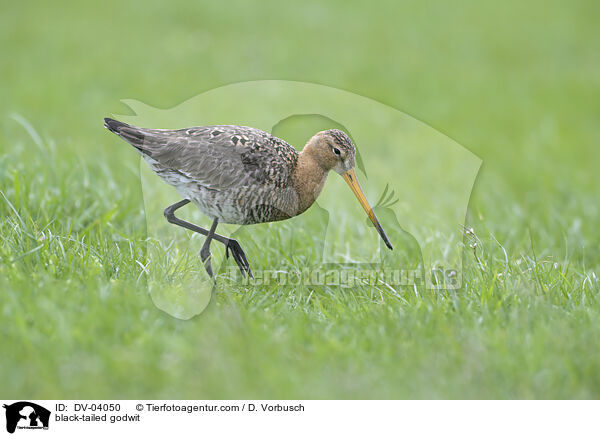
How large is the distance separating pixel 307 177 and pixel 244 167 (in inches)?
18.9

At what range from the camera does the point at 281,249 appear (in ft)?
18.7

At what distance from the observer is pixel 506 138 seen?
10.7 metres

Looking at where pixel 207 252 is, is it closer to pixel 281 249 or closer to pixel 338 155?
pixel 281 249

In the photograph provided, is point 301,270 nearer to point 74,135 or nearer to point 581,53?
point 74,135

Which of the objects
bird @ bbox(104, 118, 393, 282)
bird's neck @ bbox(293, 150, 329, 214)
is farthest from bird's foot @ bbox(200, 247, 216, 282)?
bird's neck @ bbox(293, 150, 329, 214)

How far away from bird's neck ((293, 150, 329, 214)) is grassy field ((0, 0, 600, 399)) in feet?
2.74

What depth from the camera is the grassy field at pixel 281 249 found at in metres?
3.75

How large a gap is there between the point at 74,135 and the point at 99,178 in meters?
2.77

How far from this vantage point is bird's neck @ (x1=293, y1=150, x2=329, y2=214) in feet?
15.4

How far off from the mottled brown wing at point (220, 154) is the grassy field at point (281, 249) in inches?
34.2

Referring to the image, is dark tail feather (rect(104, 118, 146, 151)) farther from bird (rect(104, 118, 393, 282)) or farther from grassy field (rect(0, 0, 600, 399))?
grassy field (rect(0, 0, 600, 399))

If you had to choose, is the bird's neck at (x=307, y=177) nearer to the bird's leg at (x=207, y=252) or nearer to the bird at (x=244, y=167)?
the bird at (x=244, y=167)
